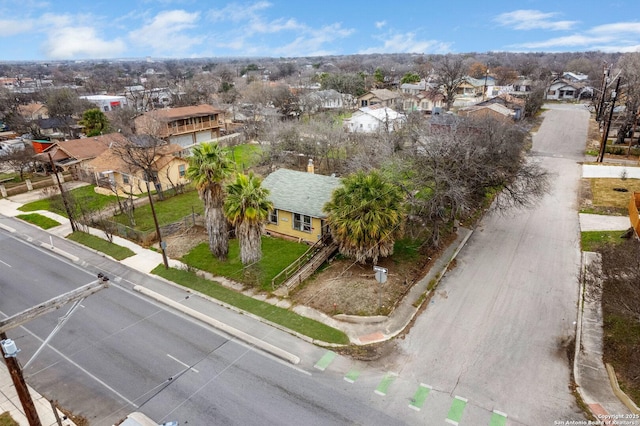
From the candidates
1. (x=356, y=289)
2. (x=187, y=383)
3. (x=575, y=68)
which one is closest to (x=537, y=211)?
(x=356, y=289)

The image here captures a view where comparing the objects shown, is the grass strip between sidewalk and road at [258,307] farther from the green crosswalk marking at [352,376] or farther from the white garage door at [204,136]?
the white garage door at [204,136]

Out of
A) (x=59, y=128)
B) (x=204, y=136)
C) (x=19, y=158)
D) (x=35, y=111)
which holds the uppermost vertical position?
(x=35, y=111)

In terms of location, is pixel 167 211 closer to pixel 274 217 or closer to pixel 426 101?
pixel 274 217

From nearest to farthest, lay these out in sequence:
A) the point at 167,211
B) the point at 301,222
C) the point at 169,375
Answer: the point at 169,375
the point at 301,222
the point at 167,211

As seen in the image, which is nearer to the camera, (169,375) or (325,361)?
(169,375)

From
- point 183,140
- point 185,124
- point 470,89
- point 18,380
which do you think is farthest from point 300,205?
point 470,89

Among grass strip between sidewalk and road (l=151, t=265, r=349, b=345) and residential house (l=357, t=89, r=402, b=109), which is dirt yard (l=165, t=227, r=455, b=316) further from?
residential house (l=357, t=89, r=402, b=109)

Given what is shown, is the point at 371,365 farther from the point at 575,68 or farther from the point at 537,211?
the point at 575,68
